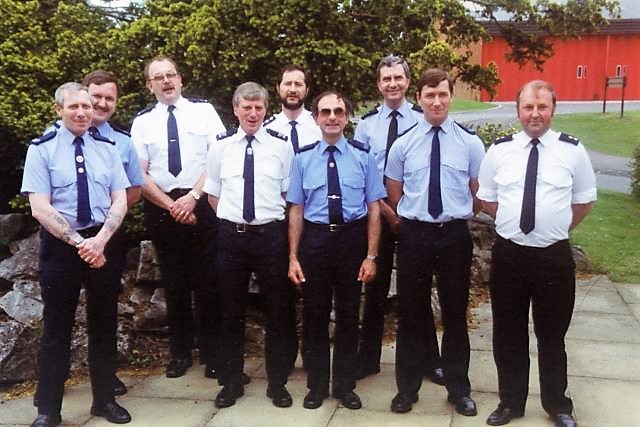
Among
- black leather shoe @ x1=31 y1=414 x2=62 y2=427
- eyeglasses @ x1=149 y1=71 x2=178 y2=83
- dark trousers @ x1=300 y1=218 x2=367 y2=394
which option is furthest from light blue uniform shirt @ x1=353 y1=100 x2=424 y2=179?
black leather shoe @ x1=31 y1=414 x2=62 y2=427

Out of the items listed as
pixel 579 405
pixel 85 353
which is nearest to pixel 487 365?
pixel 579 405

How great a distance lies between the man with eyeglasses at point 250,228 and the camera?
175 inches

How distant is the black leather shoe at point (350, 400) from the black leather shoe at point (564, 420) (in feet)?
3.78

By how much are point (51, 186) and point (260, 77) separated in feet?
9.63

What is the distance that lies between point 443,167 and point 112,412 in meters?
2.46

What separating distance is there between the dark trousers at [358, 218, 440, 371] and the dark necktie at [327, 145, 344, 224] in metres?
0.51

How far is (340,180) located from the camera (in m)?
4.36

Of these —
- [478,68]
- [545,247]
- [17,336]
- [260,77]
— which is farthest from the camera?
[478,68]

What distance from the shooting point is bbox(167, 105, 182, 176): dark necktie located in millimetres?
4863

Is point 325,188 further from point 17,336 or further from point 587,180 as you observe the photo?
point 17,336

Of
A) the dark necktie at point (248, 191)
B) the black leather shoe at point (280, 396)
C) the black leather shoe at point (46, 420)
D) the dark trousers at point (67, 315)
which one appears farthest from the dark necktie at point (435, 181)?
the black leather shoe at point (46, 420)

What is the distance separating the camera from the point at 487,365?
5293 mm

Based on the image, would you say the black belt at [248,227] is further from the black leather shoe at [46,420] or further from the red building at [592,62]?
the red building at [592,62]

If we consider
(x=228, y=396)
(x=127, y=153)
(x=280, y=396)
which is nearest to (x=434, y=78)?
(x=127, y=153)
